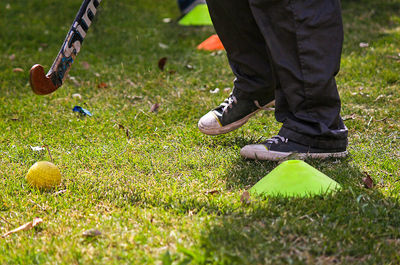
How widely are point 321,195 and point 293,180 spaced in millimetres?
147

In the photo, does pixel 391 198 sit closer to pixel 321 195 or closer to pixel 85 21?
pixel 321 195

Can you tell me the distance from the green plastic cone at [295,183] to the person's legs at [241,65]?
0.55 metres

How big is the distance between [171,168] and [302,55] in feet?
2.98

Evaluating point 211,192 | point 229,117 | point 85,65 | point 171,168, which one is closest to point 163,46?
point 85,65

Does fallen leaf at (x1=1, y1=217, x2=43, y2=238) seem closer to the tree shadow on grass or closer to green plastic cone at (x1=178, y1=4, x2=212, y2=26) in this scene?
the tree shadow on grass

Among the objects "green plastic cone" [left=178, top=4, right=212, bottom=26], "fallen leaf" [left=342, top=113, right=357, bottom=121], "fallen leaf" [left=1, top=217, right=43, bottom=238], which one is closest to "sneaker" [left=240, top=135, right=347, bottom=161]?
"fallen leaf" [left=342, top=113, right=357, bottom=121]

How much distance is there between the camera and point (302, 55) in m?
2.35

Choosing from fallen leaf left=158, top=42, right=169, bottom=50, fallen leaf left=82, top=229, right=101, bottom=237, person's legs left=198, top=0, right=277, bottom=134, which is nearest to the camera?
fallen leaf left=82, top=229, right=101, bottom=237

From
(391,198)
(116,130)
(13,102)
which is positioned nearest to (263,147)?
(391,198)

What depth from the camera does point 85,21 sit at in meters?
2.62

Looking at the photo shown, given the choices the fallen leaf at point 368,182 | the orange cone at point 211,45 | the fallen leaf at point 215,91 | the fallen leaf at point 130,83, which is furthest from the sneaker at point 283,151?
the orange cone at point 211,45

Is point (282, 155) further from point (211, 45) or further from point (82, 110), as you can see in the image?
point (211, 45)

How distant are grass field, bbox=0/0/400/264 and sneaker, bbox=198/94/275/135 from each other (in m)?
0.11

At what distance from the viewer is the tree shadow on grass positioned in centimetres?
167
